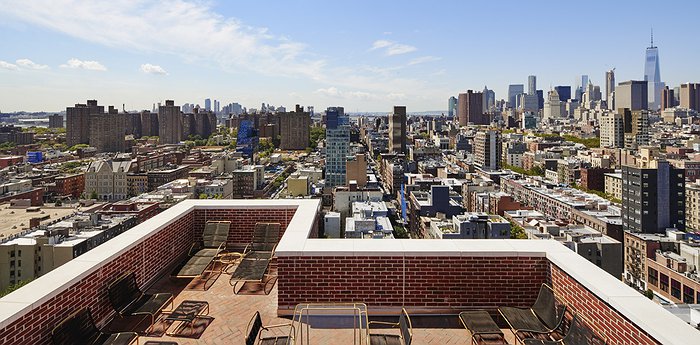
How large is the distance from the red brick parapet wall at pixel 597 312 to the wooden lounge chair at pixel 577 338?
0.05m

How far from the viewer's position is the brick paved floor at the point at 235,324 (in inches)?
138

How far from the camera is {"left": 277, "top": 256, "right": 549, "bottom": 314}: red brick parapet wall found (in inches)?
155

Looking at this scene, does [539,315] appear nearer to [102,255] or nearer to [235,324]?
[235,324]

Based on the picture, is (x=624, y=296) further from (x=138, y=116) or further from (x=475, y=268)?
(x=138, y=116)

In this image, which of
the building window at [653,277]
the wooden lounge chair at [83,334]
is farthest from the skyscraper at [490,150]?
the wooden lounge chair at [83,334]

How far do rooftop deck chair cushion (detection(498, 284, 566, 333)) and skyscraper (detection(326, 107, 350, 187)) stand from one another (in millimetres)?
54090

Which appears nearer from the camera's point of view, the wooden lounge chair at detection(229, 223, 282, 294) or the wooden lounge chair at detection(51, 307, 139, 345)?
the wooden lounge chair at detection(51, 307, 139, 345)

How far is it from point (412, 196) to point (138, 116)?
120 meters

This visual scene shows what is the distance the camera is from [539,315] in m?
3.65

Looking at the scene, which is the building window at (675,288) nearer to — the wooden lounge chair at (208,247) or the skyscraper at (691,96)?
the wooden lounge chair at (208,247)

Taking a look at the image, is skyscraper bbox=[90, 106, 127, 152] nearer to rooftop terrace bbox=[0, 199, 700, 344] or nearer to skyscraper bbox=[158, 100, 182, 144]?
skyscraper bbox=[158, 100, 182, 144]

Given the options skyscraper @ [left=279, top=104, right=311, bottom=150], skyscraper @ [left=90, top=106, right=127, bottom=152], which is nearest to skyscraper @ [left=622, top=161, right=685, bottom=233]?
skyscraper @ [left=279, top=104, right=311, bottom=150]

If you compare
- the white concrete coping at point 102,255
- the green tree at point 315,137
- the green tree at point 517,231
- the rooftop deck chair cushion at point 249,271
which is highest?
the green tree at point 315,137

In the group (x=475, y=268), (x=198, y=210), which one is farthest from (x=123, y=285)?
(x=475, y=268)
